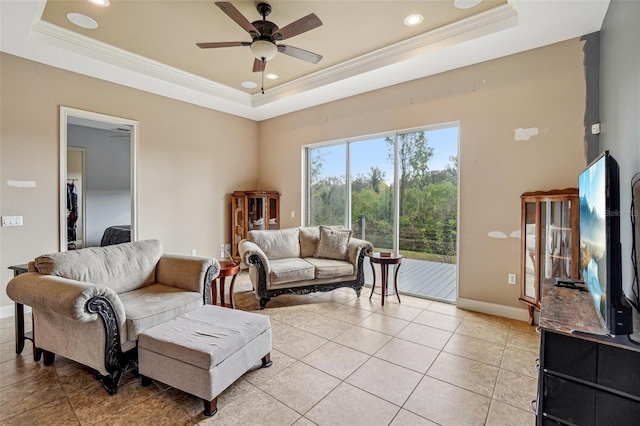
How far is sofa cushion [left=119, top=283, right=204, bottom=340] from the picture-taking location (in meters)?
2.18

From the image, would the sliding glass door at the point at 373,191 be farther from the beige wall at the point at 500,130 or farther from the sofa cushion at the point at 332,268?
the sofa cushion at the point at 332,268

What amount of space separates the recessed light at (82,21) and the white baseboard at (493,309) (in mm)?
5034

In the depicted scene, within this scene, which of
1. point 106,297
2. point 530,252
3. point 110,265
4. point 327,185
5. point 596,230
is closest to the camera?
point 596,230

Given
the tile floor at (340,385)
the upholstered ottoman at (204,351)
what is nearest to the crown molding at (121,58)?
the tile floor at (340,385)

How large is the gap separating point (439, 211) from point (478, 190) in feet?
1.83

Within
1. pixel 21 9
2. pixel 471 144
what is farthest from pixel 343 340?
pixel 21 9

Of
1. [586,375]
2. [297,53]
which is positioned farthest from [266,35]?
[586,375]

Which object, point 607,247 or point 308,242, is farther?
point 308,242

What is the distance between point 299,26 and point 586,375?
2.92 metres

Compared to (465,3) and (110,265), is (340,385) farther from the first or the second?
(465,3)

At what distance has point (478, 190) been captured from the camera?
11.9 feet

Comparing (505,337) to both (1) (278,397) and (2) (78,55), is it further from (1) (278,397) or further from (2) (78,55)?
(2) (78,55)

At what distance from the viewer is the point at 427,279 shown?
438cm

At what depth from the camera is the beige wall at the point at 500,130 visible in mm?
3059
